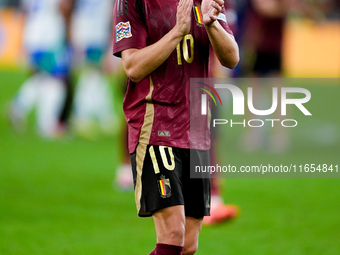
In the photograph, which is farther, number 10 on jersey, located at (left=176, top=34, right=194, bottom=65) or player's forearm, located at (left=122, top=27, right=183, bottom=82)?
number 10 on jersey, located at (left=176, top=34, right=194, bottom=65)

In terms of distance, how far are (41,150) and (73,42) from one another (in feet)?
9.47

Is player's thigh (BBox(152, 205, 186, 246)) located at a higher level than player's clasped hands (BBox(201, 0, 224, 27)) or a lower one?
lower

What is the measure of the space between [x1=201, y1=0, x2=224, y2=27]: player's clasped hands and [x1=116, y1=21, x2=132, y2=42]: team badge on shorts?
14.4 inches

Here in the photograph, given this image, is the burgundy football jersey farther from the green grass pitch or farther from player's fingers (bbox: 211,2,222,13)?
the green grass pitch

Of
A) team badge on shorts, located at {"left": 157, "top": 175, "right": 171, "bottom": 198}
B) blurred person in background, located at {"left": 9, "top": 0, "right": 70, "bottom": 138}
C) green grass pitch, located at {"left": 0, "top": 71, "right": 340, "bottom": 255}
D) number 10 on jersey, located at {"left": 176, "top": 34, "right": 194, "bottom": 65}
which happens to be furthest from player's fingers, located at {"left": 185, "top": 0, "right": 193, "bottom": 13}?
blurred person in background, located at {"left": 9, "top": 0, "right": 70, "bottom": 138}

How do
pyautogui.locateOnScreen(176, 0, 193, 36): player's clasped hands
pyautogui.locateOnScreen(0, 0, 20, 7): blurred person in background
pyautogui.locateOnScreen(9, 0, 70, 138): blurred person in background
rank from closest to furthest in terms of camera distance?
pyautogui.locateOnScreen(176, 0, 193, 36): player's clasped hands, pyautogui.locateOnScreen(9, 0, 70, 138): blurred person in background, pyautogui.locateOnScreen(0, 0, 20, 7): blurred person in background

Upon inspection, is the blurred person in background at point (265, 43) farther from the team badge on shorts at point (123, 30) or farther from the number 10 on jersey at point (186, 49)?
the team badge on shorts at point (123, 30)

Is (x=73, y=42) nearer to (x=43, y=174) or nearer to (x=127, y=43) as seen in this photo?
(x=43, y=174)

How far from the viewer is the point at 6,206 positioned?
5.64 m

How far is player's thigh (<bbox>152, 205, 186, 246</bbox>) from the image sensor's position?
287 centimetres

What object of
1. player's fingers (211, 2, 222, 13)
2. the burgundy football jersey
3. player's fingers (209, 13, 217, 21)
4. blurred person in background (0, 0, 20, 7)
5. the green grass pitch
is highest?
blurred person in background (0, 0, 20, 7)

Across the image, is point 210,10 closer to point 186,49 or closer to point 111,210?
point 186,49

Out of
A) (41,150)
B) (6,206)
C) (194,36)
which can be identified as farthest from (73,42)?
(194,36)

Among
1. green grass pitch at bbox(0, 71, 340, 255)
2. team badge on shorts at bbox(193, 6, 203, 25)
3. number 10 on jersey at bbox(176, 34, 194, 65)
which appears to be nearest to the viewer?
team badge on shorts at bbox(193, 6, 203, 25)
